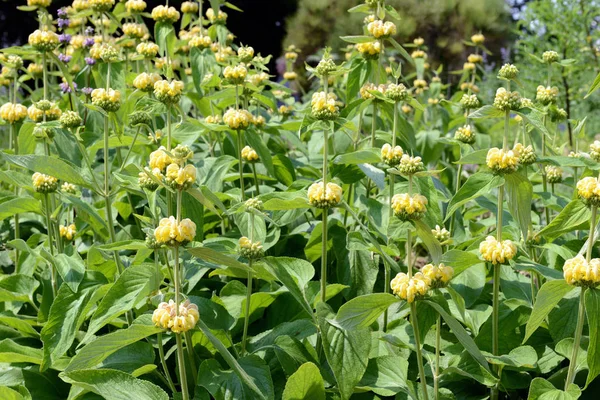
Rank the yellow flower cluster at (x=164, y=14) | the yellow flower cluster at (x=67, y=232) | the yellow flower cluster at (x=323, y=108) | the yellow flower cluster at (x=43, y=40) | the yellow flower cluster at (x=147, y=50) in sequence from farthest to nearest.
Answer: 1. the yellow flower cluster at (x=147, y=50)
2. the yellow flower cluster at (x=164, y=14)
3. the yellow flower cluster at (x=43, y=40)
4. the yellow flower cluster at (x=67, y=232)
5. the yellow flower cluster at (x=323, y=108)

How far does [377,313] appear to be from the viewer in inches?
57.2

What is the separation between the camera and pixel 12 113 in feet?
7.72

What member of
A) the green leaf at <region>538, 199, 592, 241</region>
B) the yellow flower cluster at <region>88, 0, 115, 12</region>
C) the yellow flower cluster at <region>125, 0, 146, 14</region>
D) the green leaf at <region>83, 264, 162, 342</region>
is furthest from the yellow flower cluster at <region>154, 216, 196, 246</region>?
the yellow flower cluster at <region>125, 0, 146, 14</region>

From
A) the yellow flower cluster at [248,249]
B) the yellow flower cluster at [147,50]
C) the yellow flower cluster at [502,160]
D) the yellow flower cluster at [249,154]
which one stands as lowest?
the yellow flower cluster at [248,249]

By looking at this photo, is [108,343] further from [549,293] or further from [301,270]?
[549,293]

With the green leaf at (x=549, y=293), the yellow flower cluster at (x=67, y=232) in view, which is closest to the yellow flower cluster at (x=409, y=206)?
the green leaf at (x=549, y=293)

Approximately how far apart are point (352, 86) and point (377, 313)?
974 mm

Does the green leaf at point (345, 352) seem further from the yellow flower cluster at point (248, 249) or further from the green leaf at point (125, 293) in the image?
the green leaf at point (125, 293)

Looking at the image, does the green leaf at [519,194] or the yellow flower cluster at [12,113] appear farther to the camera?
the yellow flower cluster at [12,113]

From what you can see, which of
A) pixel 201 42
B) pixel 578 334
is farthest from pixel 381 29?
pixel 578 334

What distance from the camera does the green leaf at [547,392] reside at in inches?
58.2

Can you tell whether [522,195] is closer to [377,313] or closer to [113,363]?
[377,313]

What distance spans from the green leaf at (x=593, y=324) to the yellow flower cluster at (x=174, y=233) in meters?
0.79

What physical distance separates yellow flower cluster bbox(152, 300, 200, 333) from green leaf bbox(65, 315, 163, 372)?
2 cm
